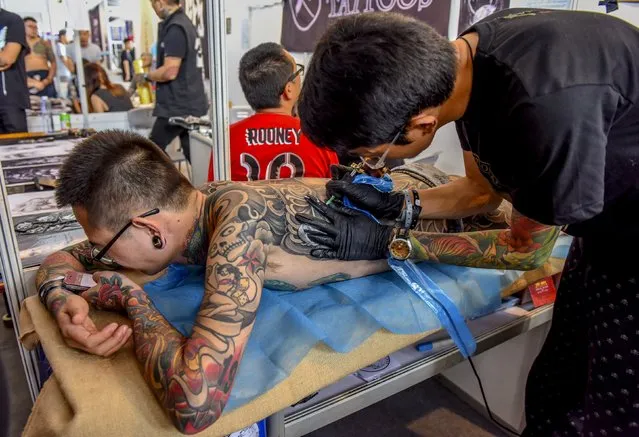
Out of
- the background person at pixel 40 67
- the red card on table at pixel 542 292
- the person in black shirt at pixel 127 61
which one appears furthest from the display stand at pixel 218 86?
the person in black shirt at pixel 127 61

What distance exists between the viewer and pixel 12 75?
2.70m

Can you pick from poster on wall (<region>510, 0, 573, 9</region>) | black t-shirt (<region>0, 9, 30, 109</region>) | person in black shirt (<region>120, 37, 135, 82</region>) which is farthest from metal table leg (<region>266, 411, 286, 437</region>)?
person in black shirt (<region>120, 37, 135, 82</region>)

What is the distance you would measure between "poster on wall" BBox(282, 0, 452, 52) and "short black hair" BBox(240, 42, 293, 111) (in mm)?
390

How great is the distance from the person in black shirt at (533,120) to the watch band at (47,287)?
601mm

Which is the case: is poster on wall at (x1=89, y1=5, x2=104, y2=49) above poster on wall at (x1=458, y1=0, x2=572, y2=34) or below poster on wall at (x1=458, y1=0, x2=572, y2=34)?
below

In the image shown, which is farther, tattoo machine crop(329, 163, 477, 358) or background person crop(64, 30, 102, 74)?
background person crop(64, 30, 102, 74)

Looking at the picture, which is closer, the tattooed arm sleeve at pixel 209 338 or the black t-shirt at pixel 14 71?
the tattooed arm sleeve at pixel 209 338

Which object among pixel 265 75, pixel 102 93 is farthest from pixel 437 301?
pixel 102 93

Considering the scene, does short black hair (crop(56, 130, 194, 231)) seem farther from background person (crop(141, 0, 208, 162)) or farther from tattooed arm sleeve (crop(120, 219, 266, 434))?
background person (crop(141, 0, 208, 162))

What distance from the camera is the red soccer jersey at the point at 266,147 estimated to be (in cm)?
177

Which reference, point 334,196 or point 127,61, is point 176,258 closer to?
point 334,196

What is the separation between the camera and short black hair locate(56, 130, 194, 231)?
3.26 feet

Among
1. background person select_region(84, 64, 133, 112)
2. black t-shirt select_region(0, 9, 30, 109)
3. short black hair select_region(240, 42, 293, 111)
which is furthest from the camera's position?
background person select_region(84, 64, 133, 112)

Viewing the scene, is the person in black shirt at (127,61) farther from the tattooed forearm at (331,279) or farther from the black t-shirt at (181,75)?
the tattooed forearm at (331,279)
